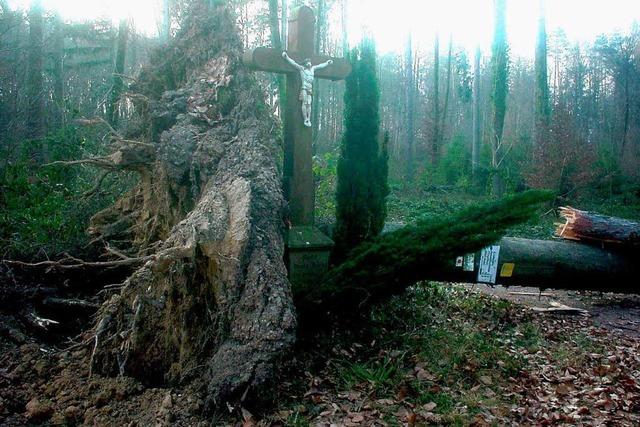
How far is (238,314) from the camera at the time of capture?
4.47 metres

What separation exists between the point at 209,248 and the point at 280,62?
9.00 feet

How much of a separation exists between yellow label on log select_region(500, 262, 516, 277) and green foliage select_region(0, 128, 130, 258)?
561 cm

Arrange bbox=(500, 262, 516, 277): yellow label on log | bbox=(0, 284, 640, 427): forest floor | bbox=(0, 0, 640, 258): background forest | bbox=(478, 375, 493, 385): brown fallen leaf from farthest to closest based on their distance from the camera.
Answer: bbox=(0, 0, 640, 258): background forest, bbox=(500, 262, 516, 277): yellow label on log, bbox=(478, 375, 493, 385): brown fallen leaf, bbox=(0, 284, 640, 427): forest floor

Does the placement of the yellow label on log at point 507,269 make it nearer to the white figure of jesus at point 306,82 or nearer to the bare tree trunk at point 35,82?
the white figure of jesus at point 306,82

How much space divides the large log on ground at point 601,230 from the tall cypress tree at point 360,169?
11.8 ft

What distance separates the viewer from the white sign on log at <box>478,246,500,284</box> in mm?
7641

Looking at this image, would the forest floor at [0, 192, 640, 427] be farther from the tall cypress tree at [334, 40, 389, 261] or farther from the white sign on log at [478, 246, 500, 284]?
the tall cypress tree at [334, 40, 389, 261]

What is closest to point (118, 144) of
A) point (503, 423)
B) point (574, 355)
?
point (503, 423)

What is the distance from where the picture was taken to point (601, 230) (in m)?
8.38

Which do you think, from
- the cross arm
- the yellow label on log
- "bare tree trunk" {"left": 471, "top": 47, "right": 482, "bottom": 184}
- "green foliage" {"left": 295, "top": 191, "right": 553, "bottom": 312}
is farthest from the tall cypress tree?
"bare tree trunk" {"left": 471, "top": 47, "right": 482, "bottom": 184}

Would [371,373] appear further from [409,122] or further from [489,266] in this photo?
[409,122]

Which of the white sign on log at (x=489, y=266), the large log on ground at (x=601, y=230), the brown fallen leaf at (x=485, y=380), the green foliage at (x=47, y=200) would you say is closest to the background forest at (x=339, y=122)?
the green foliage at (x=47, y=200)

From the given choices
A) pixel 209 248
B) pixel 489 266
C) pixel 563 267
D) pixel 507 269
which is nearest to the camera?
pixel 209 248

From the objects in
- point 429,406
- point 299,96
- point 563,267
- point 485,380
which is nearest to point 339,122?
point 563,267
